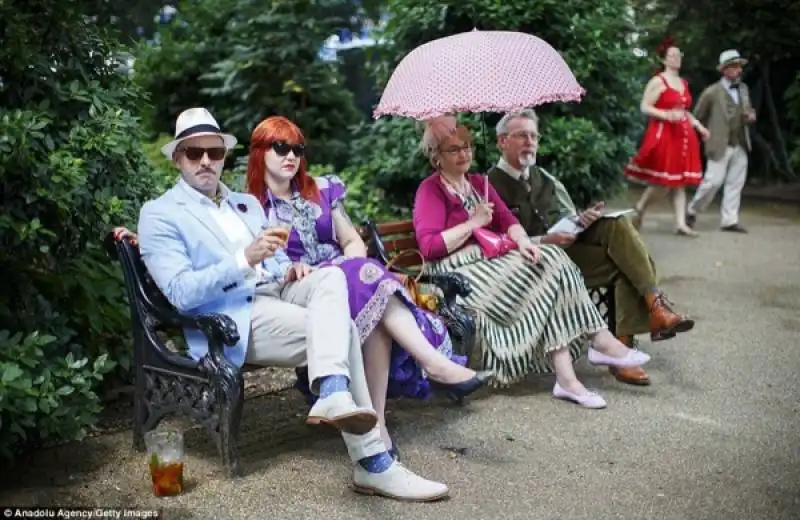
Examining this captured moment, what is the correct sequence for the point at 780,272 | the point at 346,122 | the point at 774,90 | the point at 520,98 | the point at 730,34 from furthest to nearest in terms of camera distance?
Answer: the point at 774,90 → the point at 730,34 → the point at 346,122 → the point at 780,272 → the point at 520,98

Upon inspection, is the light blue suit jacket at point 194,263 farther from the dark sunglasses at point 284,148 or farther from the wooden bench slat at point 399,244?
the wooden bench slat at point 399,244

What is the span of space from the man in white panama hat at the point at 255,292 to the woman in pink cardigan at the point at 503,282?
1096mm

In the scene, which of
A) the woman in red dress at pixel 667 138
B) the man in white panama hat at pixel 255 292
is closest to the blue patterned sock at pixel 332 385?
the man in white panama hat at pixel 255 292

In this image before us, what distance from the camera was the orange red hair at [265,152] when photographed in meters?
4.59

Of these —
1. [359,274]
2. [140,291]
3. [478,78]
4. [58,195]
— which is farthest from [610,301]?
[58,195]

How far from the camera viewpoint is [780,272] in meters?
9.05

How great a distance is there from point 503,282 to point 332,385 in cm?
157

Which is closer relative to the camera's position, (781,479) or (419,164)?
(781,479)

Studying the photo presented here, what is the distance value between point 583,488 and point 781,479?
2.70 ft

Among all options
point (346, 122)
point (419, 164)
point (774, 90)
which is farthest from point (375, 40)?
point (774, 90)

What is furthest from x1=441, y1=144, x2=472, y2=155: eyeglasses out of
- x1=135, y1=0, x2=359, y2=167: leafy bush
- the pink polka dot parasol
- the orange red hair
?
x1=135, y1=0, x2=359, y2=167: leafy bush

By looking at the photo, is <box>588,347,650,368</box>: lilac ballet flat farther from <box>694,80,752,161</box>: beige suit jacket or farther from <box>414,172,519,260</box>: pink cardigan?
<box>694,80,752,161</box>: beige suit jacket

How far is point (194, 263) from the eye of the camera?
4207 mm

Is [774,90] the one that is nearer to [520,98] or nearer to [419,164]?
[419,164]
